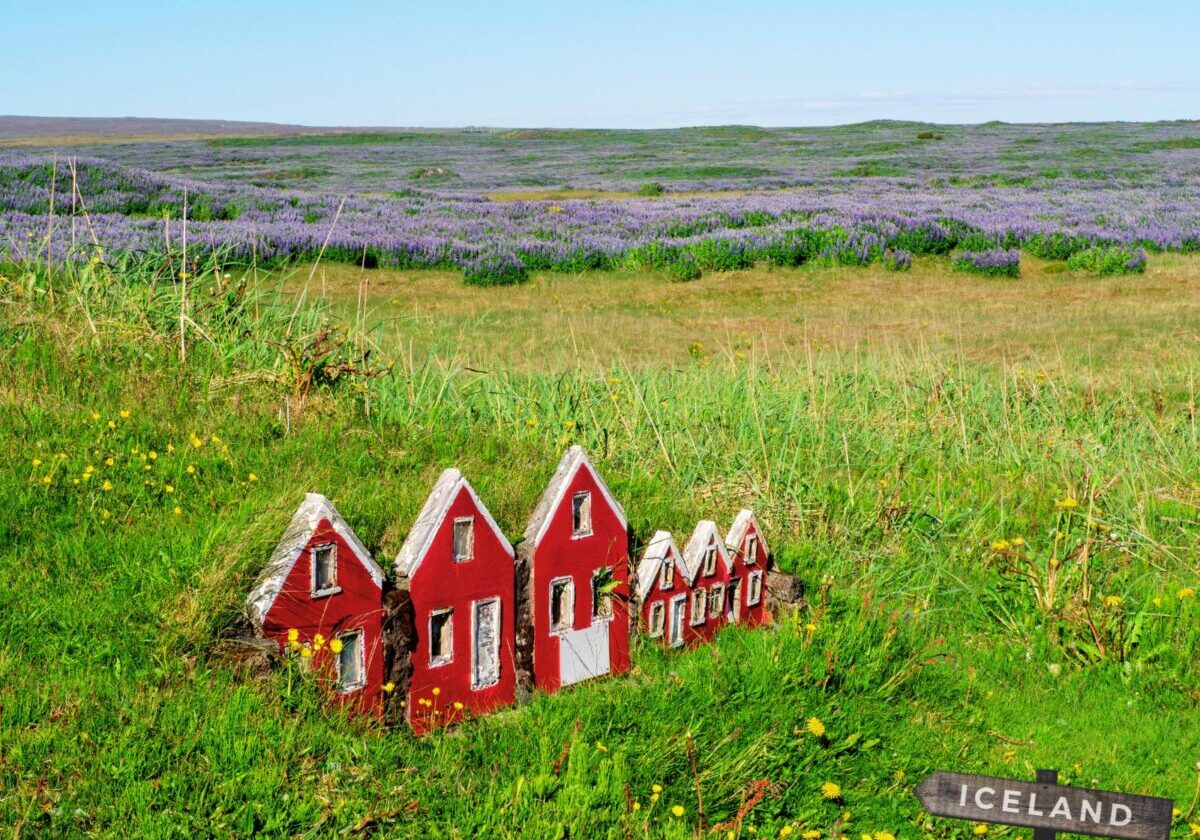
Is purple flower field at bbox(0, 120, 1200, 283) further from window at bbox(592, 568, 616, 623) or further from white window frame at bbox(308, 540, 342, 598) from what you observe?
white window frame at bbox(308, 540, 342, 598)

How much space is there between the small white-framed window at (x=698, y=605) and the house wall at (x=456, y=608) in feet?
2.49

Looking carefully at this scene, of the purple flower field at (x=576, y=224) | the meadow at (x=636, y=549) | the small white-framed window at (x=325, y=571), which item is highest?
the purple flower field at (x=576, y=224)

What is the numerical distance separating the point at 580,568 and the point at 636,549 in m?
0.55

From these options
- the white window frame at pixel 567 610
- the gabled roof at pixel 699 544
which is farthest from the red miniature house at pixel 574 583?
the gabled roof at pixel 699 544

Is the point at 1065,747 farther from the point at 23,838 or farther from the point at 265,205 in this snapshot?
the point at 265,205

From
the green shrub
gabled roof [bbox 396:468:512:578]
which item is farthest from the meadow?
the green shrub

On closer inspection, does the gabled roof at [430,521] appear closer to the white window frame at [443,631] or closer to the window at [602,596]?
the white window frame at [443,631]

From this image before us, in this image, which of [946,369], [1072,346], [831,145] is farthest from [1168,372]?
[831,145]

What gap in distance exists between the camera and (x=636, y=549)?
3988 millimetres

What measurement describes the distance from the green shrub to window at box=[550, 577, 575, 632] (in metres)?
19.1

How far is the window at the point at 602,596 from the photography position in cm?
355

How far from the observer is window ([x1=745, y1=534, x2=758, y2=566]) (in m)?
3.95

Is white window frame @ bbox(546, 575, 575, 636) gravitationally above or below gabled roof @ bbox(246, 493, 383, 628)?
below

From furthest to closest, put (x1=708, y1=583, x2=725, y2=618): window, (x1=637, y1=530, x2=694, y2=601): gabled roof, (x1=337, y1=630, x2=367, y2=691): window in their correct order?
(x1=708, y1=583, x2=725, y2=618): window → (x1=637, y1=530, x2=694, y2=601): gabled roof → (x1=337, y1=630, x2=367, y2=691): window
